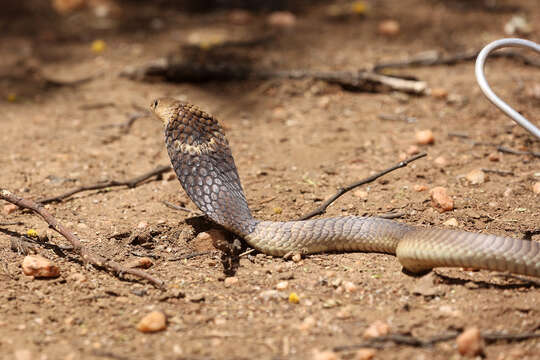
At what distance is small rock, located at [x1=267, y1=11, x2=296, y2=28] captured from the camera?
7252 millimetres

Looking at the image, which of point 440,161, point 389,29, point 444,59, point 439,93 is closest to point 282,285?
point 440,161

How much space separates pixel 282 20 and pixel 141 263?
4.92 m

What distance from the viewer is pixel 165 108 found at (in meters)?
3.61

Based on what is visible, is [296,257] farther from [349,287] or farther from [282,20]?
[282,20]

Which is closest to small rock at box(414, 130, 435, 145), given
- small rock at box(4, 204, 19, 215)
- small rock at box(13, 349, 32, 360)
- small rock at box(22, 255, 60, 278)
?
small rock at box(22, 255, 60, 278)

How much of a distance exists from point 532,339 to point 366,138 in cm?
250

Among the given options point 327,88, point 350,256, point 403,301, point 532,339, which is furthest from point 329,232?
point 327,88

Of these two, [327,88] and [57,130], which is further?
[327,88]

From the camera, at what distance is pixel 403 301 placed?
108 inches

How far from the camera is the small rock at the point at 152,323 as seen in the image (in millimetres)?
2551

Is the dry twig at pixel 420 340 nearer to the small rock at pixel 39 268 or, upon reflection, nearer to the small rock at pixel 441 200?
the small rock at pixel 441 200

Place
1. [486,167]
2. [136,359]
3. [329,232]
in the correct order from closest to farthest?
1. [136,359]
2. [329,232]
3. [486,167]

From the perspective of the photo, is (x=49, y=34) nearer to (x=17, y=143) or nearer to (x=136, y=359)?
(x=17, y=143)

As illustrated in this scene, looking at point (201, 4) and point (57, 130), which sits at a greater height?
point (201, 4)
